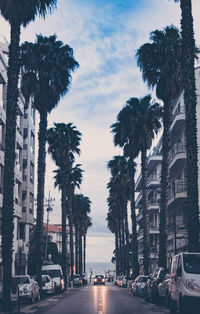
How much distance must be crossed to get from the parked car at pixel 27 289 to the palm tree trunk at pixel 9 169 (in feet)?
14.6

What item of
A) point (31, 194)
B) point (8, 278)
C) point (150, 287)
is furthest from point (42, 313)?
point (31, 194)

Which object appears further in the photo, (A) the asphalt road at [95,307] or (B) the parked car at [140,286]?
(B) the parked car at [140,286]

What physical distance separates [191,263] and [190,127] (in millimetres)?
6405

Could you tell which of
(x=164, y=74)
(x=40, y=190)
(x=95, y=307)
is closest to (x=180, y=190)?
(x=164, y=74)

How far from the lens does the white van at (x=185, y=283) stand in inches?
616

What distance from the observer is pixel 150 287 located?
2662 centimetres

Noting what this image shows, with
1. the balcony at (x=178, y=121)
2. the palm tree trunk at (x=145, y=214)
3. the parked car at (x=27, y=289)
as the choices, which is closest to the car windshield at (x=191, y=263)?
the parked car at (x=27, y=289)

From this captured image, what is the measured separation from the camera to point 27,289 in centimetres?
2634

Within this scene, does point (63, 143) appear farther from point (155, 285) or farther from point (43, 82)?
point (155, 285)

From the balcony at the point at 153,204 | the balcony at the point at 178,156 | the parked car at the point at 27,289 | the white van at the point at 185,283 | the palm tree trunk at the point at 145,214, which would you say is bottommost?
the parked car at the point at 27,289

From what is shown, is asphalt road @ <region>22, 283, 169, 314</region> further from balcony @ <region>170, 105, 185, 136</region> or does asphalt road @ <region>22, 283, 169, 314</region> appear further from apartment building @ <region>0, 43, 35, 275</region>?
balcony @ <region>170, 105, 185, 136</region>

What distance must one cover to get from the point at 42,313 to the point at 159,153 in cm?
5984

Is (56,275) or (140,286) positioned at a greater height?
(56,275)

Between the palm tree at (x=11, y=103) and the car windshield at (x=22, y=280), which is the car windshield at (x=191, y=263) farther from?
the car windshield at (x=22, y=280)
